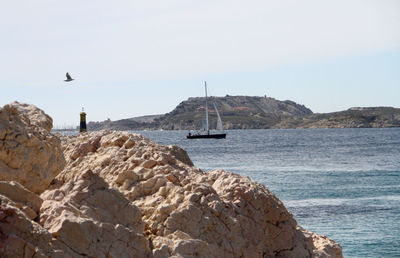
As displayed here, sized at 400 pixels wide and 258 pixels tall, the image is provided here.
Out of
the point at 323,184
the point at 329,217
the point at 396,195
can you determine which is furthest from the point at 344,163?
the point at 329,217

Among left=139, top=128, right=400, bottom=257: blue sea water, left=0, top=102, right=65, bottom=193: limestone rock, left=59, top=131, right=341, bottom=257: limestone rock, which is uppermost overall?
left=0, top=102, right=65, bottom=193: limestone rock

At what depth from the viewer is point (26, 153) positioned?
298 inches

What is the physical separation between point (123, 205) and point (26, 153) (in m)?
1.69

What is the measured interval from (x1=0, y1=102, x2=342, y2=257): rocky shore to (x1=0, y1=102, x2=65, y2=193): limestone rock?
13 mm

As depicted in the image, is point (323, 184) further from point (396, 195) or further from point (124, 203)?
point (124, 203)

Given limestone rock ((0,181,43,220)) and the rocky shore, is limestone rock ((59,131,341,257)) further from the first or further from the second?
limestone rock ((0,181,43,220))

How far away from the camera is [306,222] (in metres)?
21.9

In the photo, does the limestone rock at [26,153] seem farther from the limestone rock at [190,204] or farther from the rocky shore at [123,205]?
the limestone rock at [190,204]

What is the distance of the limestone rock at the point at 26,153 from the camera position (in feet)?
24.4

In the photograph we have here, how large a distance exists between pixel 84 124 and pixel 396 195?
62.9 ft

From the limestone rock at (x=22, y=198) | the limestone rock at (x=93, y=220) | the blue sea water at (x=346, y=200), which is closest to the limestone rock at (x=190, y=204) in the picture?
the limestone rock at (x=93, y=220)

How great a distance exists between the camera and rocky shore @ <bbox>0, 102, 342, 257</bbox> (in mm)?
5906

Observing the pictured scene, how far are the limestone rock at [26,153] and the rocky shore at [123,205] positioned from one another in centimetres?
1

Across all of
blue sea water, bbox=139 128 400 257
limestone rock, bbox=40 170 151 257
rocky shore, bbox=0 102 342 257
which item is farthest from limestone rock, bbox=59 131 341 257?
blue sea water, bbox=139 128 400 257
